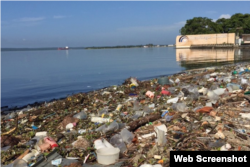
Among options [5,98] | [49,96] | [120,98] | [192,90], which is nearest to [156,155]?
[192,90]

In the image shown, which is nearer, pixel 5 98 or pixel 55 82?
pixel 5 98

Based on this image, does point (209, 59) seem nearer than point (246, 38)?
Yes

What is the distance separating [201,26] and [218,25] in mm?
4245

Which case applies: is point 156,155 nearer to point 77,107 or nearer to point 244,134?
point 244,134

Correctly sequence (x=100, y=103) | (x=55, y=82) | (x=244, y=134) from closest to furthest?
(x=244, y=134), (x=100, y=103), (x=55, y=82)

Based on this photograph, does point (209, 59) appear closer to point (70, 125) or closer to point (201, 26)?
point (70, 125)

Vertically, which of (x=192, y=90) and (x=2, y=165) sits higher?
(x=192, y=90)

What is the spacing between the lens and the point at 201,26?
64500 millimetres

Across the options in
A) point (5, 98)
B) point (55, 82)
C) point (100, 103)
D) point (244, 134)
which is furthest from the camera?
A: point (55, 82)

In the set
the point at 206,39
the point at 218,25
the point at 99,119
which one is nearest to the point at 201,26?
the point at 218,25

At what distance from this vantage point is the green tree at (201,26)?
63031 mm

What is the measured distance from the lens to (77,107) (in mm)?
7363

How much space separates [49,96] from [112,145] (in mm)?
8465

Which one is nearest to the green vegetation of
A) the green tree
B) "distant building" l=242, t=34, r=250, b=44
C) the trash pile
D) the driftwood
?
the green tree
